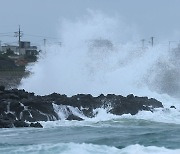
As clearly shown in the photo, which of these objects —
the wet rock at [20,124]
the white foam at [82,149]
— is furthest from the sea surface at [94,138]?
the wet rock at [20,124]

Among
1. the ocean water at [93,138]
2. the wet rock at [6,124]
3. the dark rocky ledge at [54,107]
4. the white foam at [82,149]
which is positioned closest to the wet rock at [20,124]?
the dark rocky ledge at [54,107]

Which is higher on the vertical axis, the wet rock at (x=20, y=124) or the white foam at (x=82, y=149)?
the wet rock at (x=20, y=124)

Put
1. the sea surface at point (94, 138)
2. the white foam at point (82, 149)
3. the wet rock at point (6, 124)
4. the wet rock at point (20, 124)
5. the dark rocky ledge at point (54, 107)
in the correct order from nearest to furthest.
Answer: the white foam at point (82, 149)
the sea surface at point (94, 138)
the wet rock at point (6, 124)
the wet rock at point (20, 124)
the dark rocky ledge at point (54, 107)

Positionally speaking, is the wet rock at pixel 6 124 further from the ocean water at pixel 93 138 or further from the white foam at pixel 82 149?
the white foam at pixel 82 149

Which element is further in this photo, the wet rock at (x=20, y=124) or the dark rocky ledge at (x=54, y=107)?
the dark rocky ledge at (x=54, y=107)

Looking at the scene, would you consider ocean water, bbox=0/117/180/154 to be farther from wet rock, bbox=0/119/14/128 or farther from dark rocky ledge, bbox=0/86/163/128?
dark rocky ledge, bbox=0/86/163/128

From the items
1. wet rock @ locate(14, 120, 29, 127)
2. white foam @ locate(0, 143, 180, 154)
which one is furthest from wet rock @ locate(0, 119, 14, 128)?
white foam @ locate(0, 143, 180, 154)

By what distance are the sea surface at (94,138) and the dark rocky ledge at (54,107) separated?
0.74 m

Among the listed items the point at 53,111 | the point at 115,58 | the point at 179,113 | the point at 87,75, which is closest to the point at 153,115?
the point at 179,113

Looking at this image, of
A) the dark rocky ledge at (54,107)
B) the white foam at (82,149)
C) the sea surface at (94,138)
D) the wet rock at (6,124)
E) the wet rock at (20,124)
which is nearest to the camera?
the white foam at (82,149)

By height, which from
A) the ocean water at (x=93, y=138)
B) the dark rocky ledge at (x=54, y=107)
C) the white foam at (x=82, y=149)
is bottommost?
the white foam at (x=82, y=149)

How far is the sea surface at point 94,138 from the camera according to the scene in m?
12.9

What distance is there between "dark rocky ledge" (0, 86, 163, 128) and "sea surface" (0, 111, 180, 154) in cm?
74

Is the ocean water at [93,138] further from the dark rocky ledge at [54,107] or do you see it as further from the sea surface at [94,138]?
the dark rocky ledge at [54,107]
